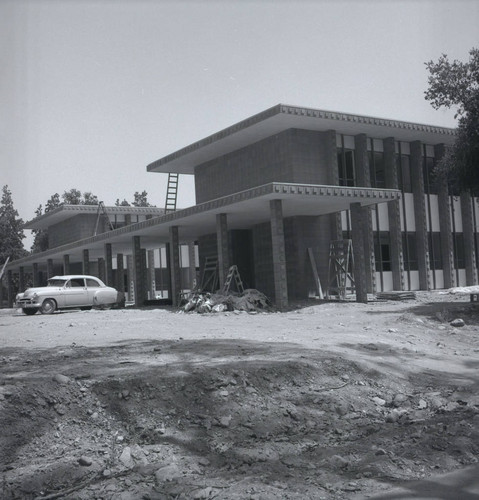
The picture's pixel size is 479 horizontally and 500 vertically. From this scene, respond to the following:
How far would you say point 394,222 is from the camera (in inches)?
1127

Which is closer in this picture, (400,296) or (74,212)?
(400,296)

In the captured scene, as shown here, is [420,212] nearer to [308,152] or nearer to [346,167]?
[346,167]

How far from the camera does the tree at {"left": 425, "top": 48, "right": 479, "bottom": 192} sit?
18.4 metres

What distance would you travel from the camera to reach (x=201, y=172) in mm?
30406

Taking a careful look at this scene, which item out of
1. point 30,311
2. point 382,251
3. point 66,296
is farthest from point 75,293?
point 382,251

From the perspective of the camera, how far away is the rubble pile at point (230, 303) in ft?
65.4

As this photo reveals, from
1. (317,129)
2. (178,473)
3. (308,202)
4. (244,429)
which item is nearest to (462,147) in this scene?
(308,202)

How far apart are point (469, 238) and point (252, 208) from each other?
619 inches

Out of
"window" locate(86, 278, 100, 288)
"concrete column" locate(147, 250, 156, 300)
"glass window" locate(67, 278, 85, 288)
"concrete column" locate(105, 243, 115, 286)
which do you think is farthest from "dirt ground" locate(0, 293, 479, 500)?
"concrete column" locate(147, 250, 156, 300)

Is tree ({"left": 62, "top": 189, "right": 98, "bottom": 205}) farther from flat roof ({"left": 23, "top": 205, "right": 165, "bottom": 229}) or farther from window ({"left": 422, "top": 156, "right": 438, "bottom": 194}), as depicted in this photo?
window ({"left": 422, "top": 156, "right": 438, "bottom": 194})

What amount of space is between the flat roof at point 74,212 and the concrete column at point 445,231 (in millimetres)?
23324

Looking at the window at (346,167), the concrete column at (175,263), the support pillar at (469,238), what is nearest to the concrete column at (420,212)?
the support pillar at (469,238)

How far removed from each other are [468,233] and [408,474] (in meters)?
28.6

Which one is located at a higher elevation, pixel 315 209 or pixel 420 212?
pixel 420 212
